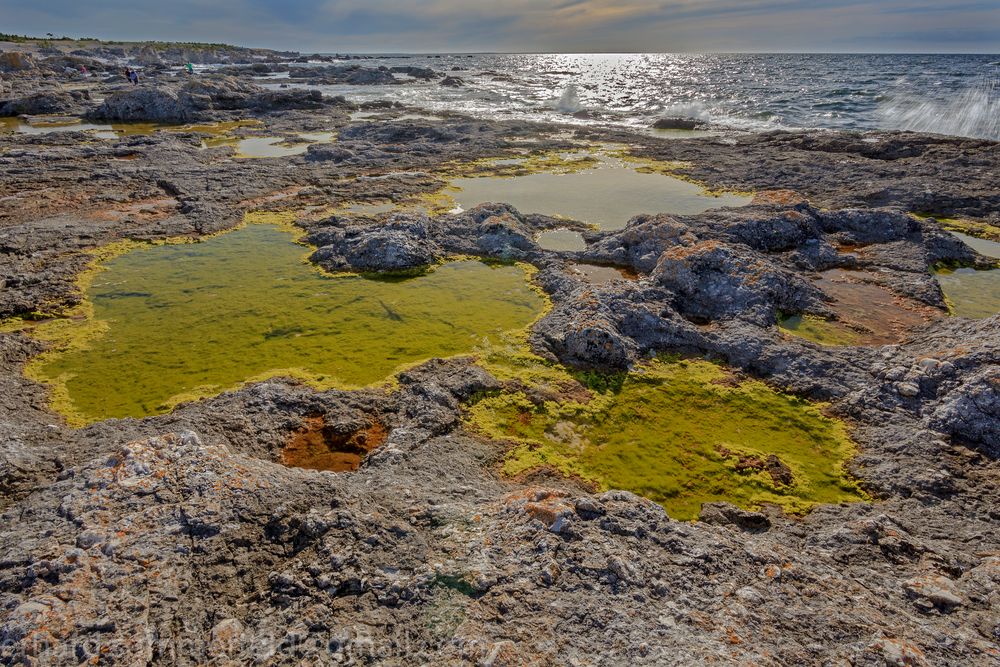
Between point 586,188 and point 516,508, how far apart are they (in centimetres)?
1691

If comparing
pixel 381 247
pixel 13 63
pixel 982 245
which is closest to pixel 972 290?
pixel 982 245

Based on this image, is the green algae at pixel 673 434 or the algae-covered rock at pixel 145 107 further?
the algae-covered rock at pixel 145 107

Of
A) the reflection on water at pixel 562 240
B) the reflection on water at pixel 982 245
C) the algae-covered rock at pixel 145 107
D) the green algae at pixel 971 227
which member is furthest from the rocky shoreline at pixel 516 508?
the algae-covered rock at pixel 145 107

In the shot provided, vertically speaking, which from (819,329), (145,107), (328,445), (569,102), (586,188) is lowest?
(328,445)

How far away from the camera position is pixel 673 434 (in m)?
6.91

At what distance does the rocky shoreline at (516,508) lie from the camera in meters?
3.33

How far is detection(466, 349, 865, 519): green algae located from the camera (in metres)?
6.09

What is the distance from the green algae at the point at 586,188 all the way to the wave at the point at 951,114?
78.4 ft

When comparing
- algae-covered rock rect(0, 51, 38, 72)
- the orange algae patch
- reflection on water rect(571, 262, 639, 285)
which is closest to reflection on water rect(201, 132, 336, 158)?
reflection on water rect(571, 262, 639, 285)

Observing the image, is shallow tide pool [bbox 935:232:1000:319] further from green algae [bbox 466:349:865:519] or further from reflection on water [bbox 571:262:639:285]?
reflection on water [bbox 571:262:639:285]

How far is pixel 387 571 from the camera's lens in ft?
12.5

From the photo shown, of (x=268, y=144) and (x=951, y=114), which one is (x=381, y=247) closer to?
(x=268, y=144)

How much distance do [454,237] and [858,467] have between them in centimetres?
1012

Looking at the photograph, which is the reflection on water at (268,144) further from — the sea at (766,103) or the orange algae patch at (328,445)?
the orange algae patch at (328,445)
